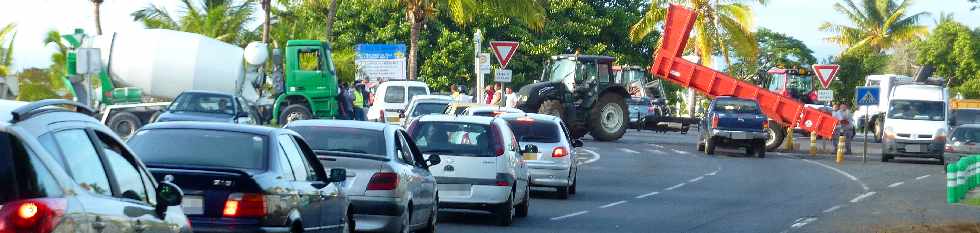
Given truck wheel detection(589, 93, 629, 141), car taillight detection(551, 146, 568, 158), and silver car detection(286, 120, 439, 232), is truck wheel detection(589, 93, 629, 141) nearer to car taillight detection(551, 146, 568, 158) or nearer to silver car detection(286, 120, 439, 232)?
car taillight detection(551, 146, 568, 158)

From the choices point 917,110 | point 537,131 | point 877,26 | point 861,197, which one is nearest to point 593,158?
point 917,110

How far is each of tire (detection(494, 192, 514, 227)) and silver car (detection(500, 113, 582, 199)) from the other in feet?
16.1

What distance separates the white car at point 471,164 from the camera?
58.0 feet

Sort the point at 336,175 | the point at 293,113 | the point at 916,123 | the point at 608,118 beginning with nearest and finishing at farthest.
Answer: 1. the point at 336,175
2. the point at 293,113
3. the point at 916,123
4. the point at 608,118

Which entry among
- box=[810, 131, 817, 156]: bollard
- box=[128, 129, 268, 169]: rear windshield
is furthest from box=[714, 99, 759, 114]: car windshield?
box=[128, 129, 268, 169]: rear windshield

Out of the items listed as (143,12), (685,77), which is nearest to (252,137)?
(685,77)

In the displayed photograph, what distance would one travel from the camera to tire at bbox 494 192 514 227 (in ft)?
58.6

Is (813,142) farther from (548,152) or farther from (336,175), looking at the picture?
(336,175)

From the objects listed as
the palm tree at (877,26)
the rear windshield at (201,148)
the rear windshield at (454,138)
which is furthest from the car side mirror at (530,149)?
the palm tree at (877,26)

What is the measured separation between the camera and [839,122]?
4553 cm

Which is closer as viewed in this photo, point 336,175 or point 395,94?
point 336,175

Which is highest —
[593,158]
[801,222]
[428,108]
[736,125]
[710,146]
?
[428,108]

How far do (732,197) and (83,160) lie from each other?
783 inches

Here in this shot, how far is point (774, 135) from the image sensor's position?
4491cm
